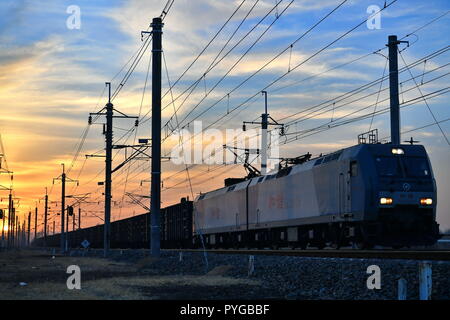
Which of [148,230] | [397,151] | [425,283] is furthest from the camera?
[148,230]

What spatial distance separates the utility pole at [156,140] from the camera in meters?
30.8

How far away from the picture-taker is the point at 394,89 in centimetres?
3180

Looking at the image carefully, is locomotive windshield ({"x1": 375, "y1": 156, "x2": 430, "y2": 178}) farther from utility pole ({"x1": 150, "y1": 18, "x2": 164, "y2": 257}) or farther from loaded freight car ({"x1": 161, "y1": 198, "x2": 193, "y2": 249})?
loaded freight car ({"x1": 161, "y1": 198, "x2": 193, "y2": 249})

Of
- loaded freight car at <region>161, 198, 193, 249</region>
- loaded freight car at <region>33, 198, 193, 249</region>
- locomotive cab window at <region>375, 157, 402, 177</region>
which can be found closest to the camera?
locomotive cab window at <region>375, 157, 402, 177</region>

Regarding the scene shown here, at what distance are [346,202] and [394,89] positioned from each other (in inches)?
345

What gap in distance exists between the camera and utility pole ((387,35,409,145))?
101 ft

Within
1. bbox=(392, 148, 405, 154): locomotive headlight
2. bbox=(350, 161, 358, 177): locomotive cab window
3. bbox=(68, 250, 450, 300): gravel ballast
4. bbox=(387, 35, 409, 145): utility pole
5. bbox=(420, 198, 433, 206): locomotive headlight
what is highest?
bbox=(387, 35, 409, 145): utility pole

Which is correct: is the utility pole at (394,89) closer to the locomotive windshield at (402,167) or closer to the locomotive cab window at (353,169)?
the locomotive windshield at (402,167)

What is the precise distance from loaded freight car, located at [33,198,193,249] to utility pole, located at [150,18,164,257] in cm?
2211

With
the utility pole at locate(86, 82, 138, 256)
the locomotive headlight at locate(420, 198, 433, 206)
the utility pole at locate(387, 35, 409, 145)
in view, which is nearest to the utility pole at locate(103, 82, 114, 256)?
the utility pole at locate(86, 82, 138, 256)

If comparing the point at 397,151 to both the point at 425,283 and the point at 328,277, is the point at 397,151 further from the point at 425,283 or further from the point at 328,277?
the point at 425,283

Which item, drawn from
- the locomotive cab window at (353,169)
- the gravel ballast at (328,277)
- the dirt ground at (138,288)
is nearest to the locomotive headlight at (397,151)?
the locomotive cab window at (353,169)

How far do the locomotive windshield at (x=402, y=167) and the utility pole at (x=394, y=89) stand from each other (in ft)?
17.8

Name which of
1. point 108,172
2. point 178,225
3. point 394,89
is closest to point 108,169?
point 108,172
